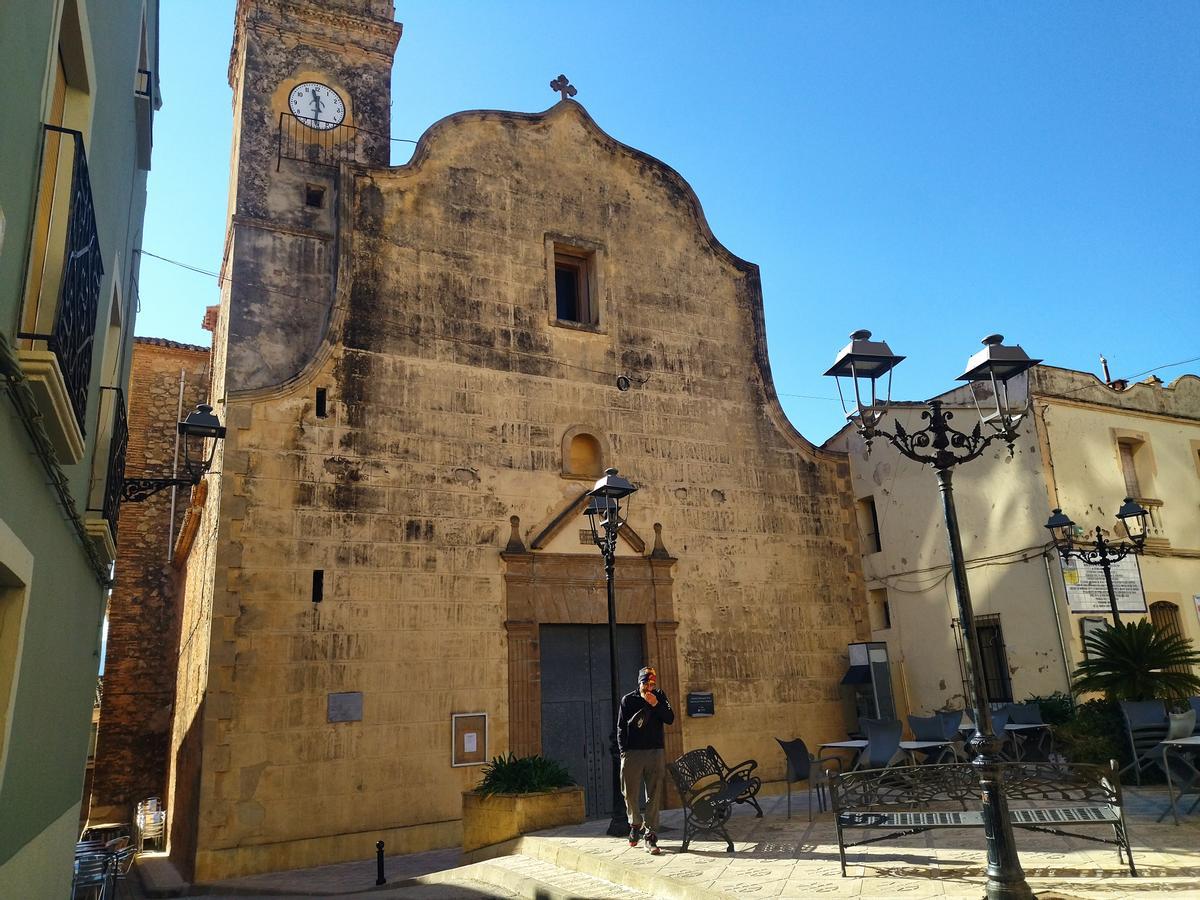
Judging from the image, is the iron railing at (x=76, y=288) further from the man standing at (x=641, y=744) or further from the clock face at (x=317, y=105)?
the clock face at (x=317, y=105)

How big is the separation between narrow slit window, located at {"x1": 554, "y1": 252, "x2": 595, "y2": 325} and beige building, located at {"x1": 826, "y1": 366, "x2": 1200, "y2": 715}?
630 cm

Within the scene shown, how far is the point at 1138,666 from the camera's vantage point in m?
12.2

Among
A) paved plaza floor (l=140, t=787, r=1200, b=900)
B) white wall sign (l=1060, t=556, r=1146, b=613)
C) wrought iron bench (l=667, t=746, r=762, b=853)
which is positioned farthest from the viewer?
Answer: white wall sign (l=1060, t=556, r=1146, b=613)

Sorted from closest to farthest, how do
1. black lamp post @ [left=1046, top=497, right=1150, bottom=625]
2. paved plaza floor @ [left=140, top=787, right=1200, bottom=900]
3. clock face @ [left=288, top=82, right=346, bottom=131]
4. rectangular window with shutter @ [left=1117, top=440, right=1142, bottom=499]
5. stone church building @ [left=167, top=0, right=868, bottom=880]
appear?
1. paved plaza floor @ [left=140, top=787, right=1200, bottom=900]
2. stone church building @ [left=167, top=0, right=868, bottom=880]
3. black lamp post @ [left=1046, top=497, right=1150, bottom=625]
4. rectangular window with shutter @ [left=1117, top=440, right=1142, bottom=499]
5. clock face @ [left=288, top=82, right=346, bottom=131]

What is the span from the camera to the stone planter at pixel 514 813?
10.1m

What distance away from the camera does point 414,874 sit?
10.6 m

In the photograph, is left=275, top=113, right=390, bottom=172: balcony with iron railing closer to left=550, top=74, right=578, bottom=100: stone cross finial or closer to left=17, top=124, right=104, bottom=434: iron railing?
left=550, top=74, right=578, bottom=100: stone cross finial

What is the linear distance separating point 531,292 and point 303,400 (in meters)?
4.52

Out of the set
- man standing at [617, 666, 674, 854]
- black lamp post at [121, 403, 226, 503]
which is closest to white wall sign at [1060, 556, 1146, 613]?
man standing at [617, 666, 674, 854]

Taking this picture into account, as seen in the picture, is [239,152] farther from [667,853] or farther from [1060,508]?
[1060,508]

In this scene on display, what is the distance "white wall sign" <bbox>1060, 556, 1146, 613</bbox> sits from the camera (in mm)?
14359

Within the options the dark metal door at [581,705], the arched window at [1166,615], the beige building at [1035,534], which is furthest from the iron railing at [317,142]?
the arched window at [1166,615]

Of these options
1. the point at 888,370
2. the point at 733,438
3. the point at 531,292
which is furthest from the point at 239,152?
the point at 888,370

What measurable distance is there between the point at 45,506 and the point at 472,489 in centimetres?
937
